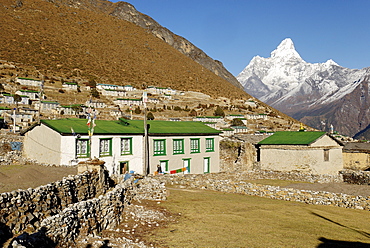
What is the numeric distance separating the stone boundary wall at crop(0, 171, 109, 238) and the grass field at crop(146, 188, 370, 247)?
4.07 m

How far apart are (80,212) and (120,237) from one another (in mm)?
1810

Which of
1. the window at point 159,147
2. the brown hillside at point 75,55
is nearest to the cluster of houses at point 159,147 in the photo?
the window at point 159,147

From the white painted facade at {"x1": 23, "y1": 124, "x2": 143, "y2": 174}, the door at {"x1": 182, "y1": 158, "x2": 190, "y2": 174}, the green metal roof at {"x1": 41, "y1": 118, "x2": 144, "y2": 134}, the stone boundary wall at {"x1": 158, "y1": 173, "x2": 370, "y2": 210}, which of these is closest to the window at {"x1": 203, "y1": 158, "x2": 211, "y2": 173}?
the door at {"x1": 182, "y1": 158, "x2": 190, "y2": 174}

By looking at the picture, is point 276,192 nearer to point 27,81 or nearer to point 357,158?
point 357,158

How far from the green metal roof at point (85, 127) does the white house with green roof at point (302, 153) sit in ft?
53.6

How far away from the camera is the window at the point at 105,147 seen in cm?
3302

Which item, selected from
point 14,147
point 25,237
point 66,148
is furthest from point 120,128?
point 25,237

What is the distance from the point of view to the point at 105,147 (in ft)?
110

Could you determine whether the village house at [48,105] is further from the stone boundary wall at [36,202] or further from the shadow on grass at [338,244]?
the shadow on grass at [338,244]

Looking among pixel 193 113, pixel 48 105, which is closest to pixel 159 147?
pixel 48 105

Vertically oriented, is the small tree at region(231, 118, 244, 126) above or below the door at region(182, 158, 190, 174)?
above

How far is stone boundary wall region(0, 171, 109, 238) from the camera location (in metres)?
10.5

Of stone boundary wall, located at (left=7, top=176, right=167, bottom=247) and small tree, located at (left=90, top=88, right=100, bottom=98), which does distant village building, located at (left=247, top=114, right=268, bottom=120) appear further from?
stone boundary wall, located at (left=7, top=176, right=167, bottom=247)

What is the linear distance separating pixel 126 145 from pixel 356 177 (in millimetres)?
26034
